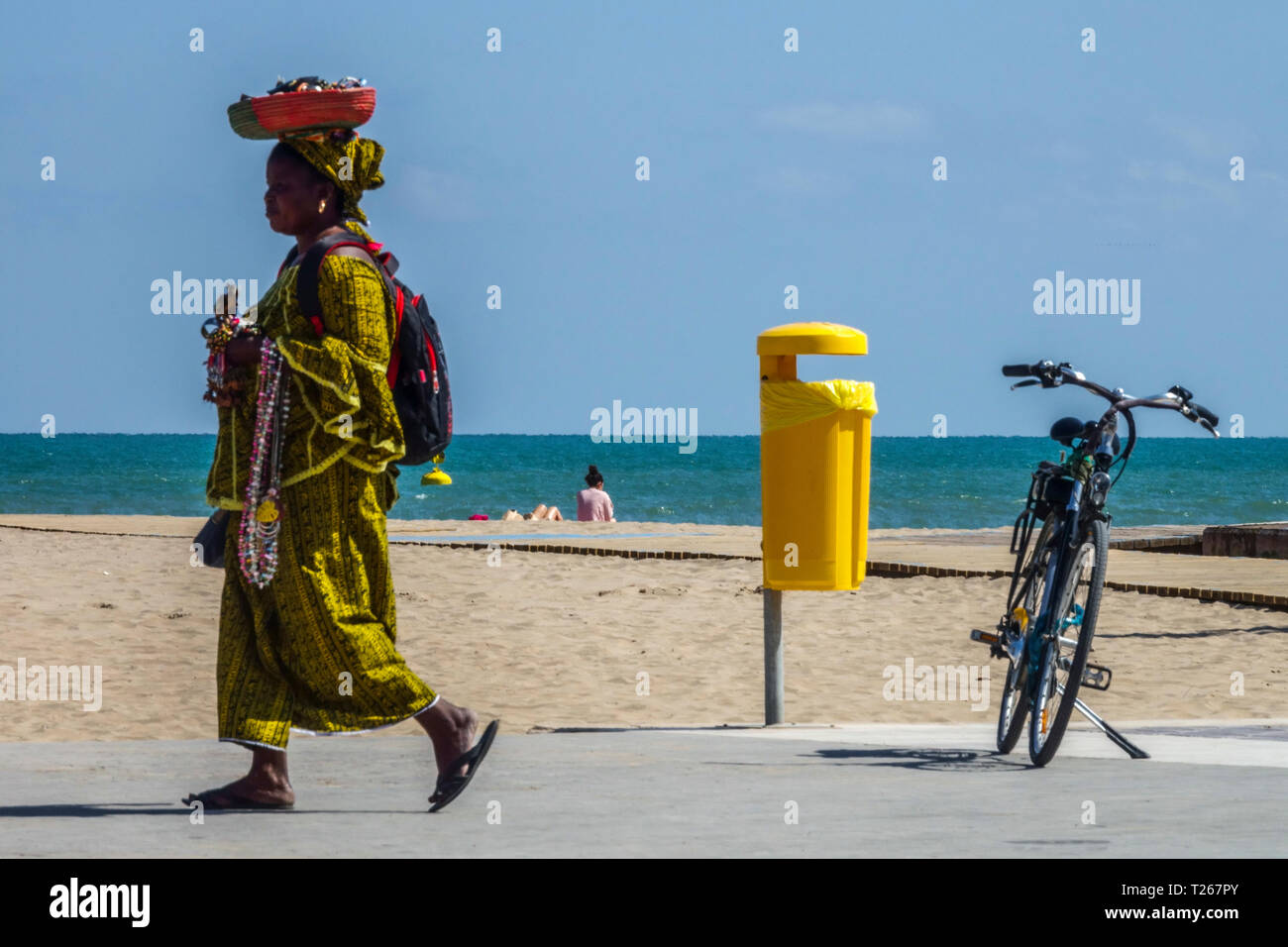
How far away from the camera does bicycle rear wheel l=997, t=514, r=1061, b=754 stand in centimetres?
672

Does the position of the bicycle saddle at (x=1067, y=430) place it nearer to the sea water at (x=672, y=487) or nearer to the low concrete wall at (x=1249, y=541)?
the low concrete wall at (x=1249, y=541)

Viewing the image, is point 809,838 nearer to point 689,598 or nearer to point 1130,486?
point 689,598

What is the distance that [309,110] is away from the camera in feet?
18.1

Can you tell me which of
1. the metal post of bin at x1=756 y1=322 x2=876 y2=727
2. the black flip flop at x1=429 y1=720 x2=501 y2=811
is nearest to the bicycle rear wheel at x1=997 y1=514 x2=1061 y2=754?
the metal post of bin at x1=756 y1=322 x2=876 y2=727

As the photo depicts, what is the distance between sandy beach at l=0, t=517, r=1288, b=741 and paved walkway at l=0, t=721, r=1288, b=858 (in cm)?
141

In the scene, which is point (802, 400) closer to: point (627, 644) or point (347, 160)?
point (347, 160)

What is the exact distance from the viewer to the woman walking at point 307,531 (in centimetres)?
533

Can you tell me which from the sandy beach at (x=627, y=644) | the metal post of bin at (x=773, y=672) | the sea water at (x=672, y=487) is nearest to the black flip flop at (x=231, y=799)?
the sandy beach at (x=627, y=644)

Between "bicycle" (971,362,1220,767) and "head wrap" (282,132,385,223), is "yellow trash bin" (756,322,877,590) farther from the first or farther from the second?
"head wrap" (282,132,385,223)

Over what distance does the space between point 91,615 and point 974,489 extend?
68.9 m

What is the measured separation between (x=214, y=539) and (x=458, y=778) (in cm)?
96

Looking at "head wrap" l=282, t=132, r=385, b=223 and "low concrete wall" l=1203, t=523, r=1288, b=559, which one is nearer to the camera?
"head wrap" l=282, t=132, r=385, b=223

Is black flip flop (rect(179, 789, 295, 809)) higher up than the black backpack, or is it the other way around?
the black backpack
